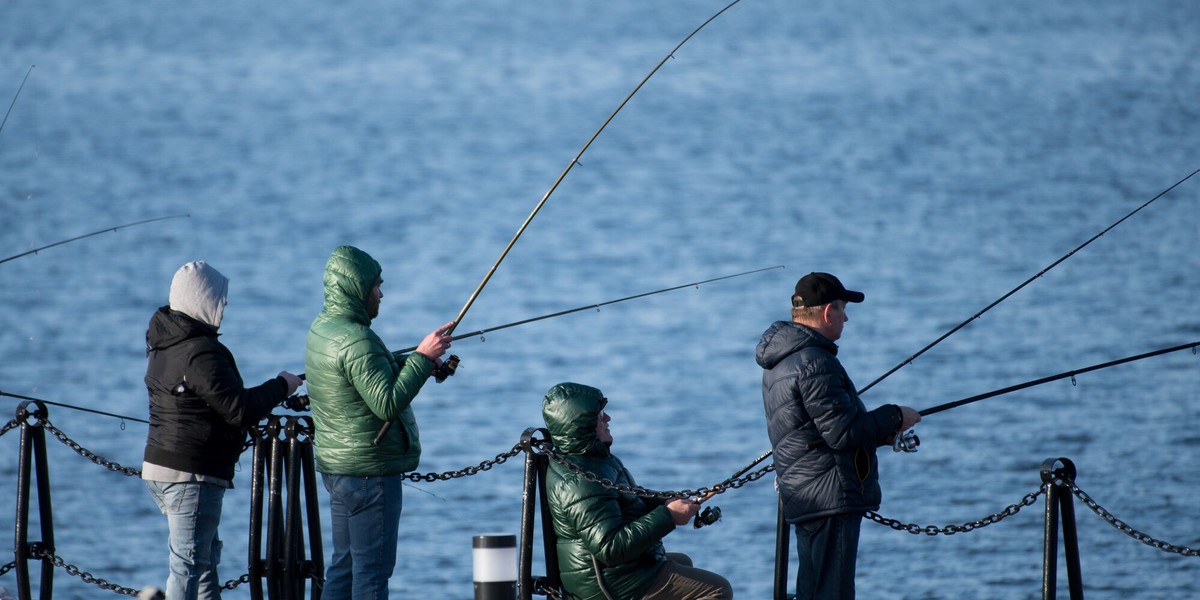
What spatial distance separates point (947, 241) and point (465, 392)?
10.9 meters

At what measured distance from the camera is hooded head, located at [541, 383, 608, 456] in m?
5.04

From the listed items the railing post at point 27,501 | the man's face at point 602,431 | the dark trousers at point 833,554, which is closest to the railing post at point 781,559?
the dark trousers at point 833,554

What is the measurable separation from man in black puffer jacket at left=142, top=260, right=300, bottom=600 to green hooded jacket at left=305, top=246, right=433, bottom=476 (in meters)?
0.21

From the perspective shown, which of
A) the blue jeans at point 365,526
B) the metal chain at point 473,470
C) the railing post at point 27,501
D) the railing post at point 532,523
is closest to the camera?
the blue jeans at point 365,526

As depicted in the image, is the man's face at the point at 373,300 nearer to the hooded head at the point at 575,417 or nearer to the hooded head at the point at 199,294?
the hooded head at the point at 199,294

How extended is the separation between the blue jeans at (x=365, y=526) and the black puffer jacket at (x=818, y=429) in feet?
4.30

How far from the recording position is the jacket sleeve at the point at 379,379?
4.93 meters

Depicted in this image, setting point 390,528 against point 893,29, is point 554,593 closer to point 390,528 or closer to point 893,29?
point 390,528

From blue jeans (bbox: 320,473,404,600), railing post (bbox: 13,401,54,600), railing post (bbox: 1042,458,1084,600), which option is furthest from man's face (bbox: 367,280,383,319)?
railing post (bbox: 1042,458,1084,600)

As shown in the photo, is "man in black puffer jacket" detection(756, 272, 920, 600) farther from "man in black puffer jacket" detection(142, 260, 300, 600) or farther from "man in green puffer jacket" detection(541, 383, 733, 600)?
"man in black puffer jacket" detection(142, 260, 300, 600)

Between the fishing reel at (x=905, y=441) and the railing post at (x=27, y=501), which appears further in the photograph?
the railing post at (x=27, y=501)

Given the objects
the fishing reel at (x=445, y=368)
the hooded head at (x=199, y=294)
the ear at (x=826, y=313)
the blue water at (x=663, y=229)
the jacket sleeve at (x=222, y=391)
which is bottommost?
the jacket sleeve at (x=222, y=391)

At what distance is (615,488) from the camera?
5.00m

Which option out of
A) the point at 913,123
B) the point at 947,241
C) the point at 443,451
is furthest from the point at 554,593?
the point at 913,123
